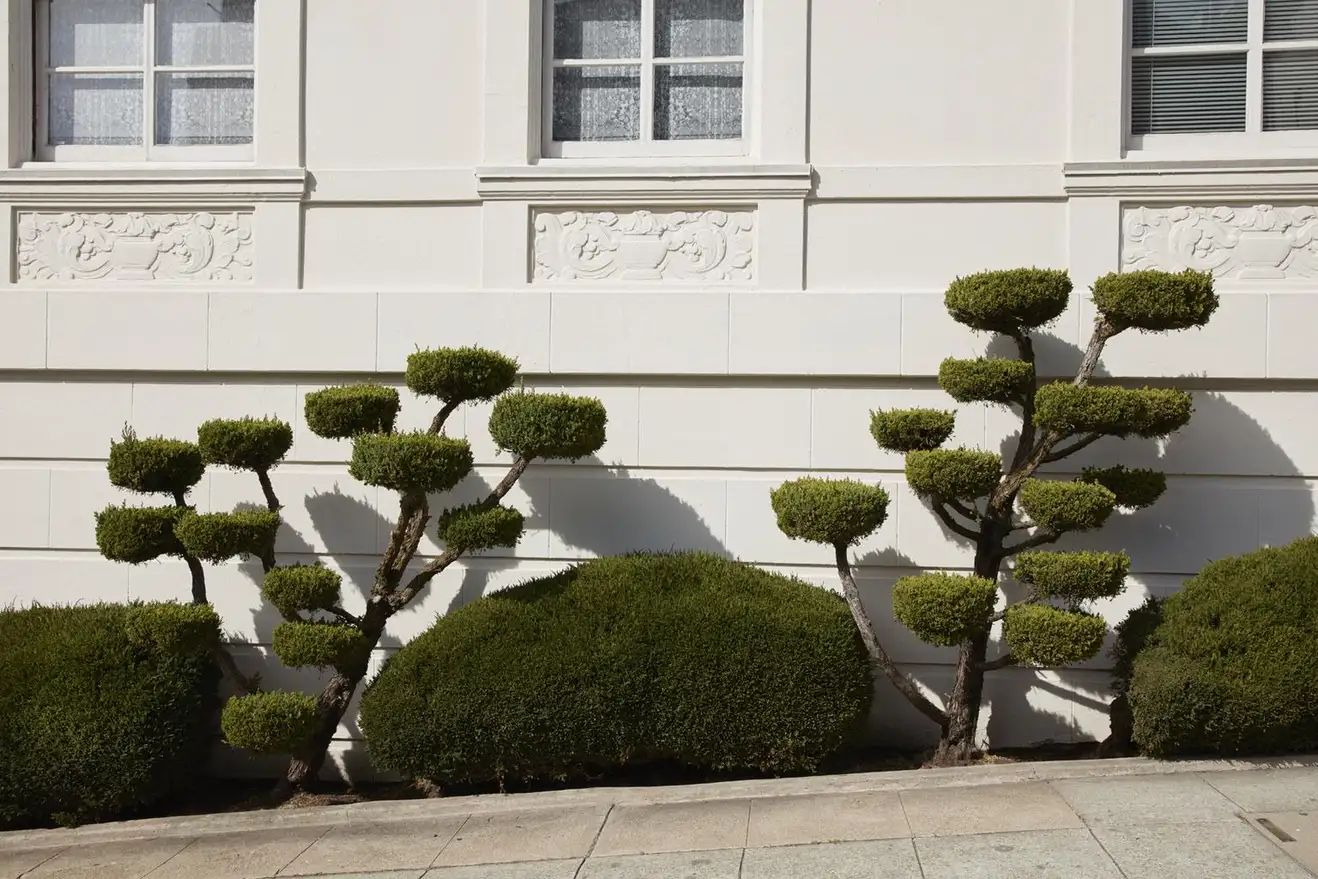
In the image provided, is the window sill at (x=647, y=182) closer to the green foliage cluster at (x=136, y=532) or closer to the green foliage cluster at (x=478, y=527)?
the green foliage cluster at (x=478, y=527)

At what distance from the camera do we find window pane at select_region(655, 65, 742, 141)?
7.56 meters

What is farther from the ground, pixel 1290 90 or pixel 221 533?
pixel 1290 90

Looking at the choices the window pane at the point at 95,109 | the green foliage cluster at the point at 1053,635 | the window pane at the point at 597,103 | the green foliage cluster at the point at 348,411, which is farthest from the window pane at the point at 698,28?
the green foliage cluster at the point at 1053,635

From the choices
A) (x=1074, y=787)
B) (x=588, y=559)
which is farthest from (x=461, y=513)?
(x=1074, y=787)

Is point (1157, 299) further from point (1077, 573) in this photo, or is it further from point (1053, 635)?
point (1053, 635)

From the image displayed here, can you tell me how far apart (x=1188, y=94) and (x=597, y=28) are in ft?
12.3

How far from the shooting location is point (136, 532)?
21.7 ft

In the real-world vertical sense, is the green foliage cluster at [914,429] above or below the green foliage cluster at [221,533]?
above

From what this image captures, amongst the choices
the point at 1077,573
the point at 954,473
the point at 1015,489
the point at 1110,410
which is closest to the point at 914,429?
the point at 954,473

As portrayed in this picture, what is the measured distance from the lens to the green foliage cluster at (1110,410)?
625 cm

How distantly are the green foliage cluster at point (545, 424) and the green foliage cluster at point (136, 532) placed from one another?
1.93 meters

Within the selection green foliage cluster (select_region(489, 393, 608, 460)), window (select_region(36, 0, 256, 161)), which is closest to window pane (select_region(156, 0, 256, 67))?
window (select_region(36, 0, 256, 161))

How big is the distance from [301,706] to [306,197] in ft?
10.7

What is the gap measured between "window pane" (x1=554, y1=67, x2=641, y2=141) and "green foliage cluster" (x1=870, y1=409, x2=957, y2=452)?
2562mm
